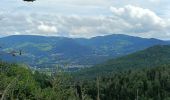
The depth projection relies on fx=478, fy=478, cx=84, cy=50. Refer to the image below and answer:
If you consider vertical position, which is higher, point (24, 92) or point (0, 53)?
point (0, 53)

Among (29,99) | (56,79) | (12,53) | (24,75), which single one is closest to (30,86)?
(29,99)

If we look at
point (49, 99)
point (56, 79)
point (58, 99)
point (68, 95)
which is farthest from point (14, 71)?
point (56, 79)

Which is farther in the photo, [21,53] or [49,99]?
[49,99]

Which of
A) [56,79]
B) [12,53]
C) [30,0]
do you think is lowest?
[56,79]

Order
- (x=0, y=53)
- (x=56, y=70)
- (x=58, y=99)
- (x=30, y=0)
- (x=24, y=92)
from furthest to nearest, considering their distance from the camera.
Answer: (x=24, y=92) → (x=58, y=99) → (x=56, y=70) → (x=0, y=53) → (x=30, y=0)

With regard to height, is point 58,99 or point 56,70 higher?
point 56,70

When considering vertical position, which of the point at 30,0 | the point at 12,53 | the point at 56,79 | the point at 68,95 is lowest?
the point at 68,95

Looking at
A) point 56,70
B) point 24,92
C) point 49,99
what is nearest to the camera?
point 56,70

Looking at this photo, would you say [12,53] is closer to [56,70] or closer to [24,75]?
[56,70]

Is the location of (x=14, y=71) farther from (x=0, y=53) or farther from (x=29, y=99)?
(x=0, y=53)
